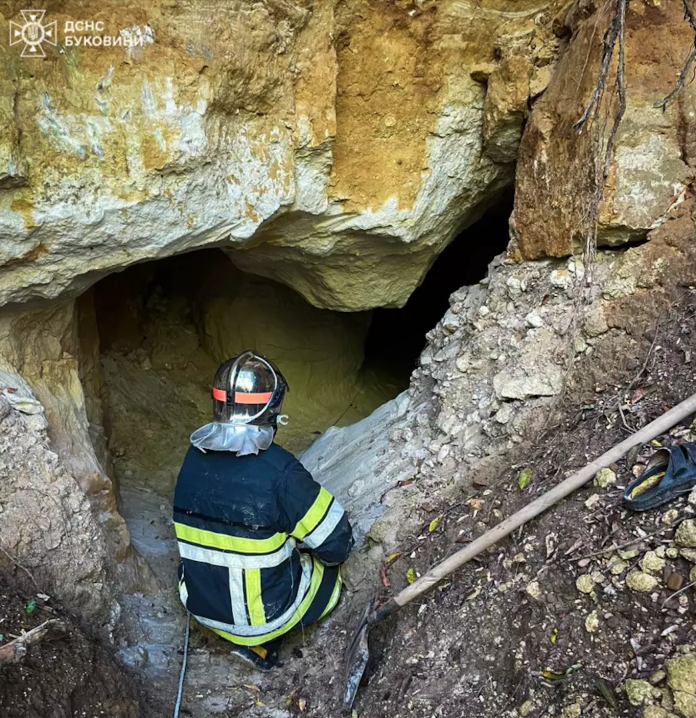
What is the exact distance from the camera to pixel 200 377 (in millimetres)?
5137

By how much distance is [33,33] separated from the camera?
2.06m

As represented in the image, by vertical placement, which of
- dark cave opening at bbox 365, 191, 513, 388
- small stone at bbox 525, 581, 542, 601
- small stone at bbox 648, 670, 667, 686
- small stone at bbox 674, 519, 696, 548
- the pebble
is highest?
small stone at bbox 674, 519, 696, 548

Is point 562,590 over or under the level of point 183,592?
over

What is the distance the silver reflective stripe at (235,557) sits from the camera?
2.32m

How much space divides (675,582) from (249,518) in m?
1.47

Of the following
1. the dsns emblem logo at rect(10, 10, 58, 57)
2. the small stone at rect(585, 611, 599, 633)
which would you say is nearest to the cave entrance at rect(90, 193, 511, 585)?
the dsns emblem logo at rect(10, 10, 58, 57)

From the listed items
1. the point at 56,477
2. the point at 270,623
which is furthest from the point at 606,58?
the point at 56,477

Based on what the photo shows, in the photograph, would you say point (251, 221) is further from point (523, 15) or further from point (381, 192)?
point (523, 15)

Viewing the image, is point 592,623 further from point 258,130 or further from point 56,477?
point 258,130

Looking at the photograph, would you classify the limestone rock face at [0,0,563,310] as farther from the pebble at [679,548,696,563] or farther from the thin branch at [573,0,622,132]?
the pebble at [679,548,696,563]

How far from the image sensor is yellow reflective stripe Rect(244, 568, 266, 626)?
7.64 feet

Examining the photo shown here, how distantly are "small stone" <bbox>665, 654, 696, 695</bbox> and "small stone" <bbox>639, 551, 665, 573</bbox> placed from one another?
0.24 m

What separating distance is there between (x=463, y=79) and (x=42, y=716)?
10.5 feet

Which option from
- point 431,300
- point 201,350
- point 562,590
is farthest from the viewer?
point 431,300
